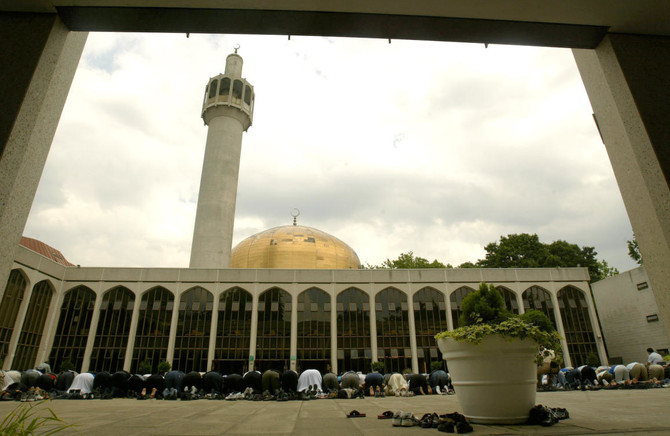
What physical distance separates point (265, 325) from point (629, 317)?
30999 mm

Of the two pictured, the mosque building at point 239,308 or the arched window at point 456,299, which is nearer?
the mosque building at point 239,308

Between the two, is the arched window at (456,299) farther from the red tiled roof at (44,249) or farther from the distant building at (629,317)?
the red tiled roof at (44,249)

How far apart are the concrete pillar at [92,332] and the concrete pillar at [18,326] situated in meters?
4.58

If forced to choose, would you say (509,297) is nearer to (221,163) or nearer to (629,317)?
(629,317)

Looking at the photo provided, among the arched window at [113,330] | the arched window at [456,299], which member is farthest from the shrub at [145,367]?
the arched window at [456,299]

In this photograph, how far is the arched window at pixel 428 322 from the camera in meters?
32.0

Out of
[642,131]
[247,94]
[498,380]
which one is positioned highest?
[247,94]

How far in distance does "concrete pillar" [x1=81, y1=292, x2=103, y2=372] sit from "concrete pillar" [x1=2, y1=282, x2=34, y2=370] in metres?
4.58

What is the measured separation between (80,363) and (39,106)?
34.2 meters

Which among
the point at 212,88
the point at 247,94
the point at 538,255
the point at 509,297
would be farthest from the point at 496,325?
the point at 538,255


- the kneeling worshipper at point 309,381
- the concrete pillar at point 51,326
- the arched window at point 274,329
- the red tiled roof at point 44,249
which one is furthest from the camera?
the red tiled roof at point 44,249

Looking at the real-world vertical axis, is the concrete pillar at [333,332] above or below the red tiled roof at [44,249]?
below

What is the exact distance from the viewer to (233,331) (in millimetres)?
31516

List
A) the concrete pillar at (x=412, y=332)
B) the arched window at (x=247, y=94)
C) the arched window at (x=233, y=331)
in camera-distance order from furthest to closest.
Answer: the arched window at (x=247, y=94) < the concrete pillar at (x=412, y=332) < the arched window at (x=233, y=331)
